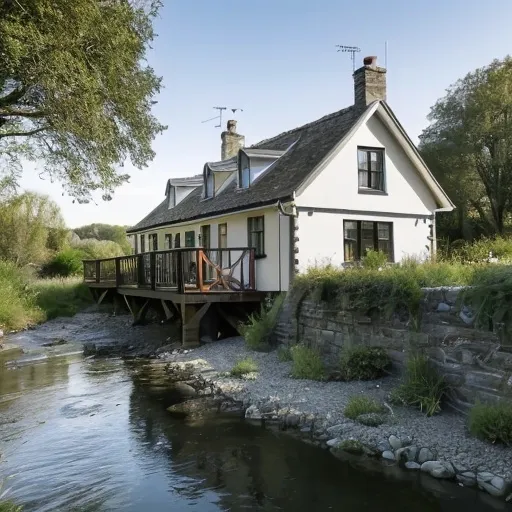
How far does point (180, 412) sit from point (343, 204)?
29.0 feet

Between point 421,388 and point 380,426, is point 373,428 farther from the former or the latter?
point 421,388

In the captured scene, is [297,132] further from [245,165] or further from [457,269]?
[457,269]

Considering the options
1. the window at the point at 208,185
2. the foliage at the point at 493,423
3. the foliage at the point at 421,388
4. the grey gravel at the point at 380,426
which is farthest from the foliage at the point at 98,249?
the foliage at the point at 493,423

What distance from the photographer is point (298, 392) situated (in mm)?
10344

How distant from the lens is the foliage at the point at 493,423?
705cm

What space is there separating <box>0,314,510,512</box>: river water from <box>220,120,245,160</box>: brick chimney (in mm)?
17639

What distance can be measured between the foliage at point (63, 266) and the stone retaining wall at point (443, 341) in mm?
27353

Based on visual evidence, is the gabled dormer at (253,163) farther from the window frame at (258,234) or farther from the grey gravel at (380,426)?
the grey gravel at (380,426)

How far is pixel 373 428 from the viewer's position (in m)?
8.11

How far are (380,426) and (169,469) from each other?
3.30m

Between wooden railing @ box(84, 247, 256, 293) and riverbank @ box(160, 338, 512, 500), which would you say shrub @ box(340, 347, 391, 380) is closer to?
riverbank @ box(160, 338, 512, 500)

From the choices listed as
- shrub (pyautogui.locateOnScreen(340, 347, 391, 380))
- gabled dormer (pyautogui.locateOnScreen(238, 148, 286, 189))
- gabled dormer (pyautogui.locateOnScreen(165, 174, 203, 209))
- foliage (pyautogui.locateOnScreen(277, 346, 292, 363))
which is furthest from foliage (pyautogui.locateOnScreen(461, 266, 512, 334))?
gabled dormer (pyautogui.locateOnScreen(165, 174, 203, 209))

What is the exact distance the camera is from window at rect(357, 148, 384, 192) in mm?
16781

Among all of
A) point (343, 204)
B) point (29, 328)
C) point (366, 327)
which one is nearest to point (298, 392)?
point (366, 327)
